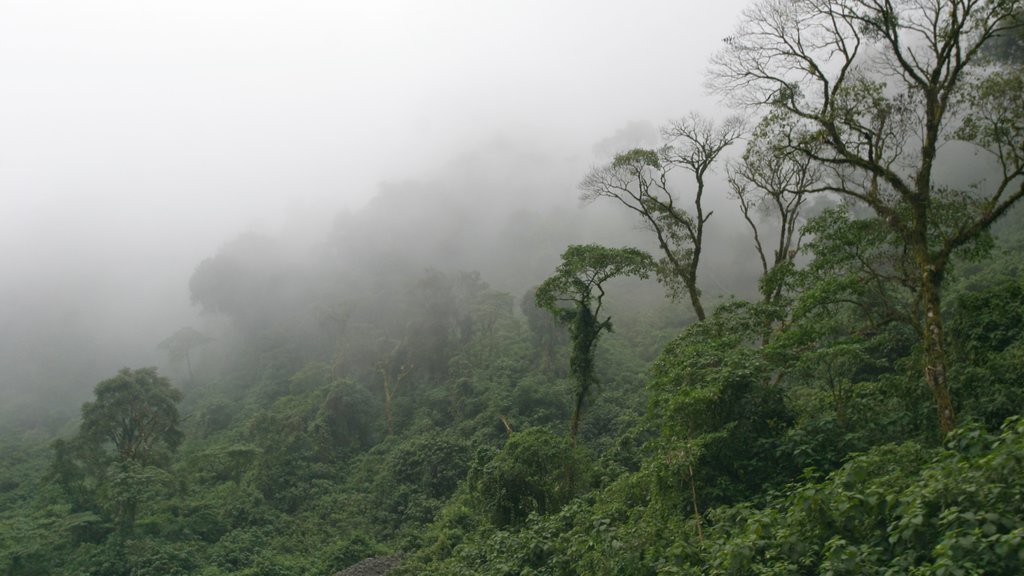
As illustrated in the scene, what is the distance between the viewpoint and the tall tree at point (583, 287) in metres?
14.2

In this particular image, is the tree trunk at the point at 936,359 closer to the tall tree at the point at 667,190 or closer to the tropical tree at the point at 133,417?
the tall tree at the point at 667,190

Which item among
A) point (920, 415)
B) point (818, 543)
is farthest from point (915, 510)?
point (920, 415)

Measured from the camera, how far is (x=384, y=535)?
19219 mm

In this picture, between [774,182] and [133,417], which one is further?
[133,417]

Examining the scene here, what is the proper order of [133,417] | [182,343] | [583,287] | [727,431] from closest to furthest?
[727,431]
[583,287]
[133,417]
[182,343]

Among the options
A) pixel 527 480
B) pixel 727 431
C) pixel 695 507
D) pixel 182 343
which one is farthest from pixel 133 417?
pixel 727 431

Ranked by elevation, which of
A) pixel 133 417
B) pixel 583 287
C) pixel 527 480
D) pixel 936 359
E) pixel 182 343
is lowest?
pixel 527 480

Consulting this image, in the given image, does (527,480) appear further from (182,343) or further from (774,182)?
(182,343)

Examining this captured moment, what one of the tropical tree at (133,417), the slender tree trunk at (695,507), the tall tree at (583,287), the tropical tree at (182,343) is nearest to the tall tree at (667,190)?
the tall tree at (583,287)

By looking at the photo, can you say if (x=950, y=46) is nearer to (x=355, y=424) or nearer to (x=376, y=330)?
(x=355, y=424)

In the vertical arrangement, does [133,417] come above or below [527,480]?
above

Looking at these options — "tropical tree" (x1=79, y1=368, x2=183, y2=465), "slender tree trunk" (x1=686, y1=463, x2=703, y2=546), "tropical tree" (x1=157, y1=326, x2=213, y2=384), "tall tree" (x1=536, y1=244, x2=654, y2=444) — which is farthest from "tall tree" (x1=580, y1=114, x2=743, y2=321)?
"tropical tree" (x1=157, y1=326, x2=213, y2=384)

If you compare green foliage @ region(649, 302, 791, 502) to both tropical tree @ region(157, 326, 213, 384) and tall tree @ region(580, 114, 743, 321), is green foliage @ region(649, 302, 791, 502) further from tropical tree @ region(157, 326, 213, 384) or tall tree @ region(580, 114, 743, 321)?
tropical tree @ region(157, 326, 213, 384)

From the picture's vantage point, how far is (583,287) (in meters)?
14.9
